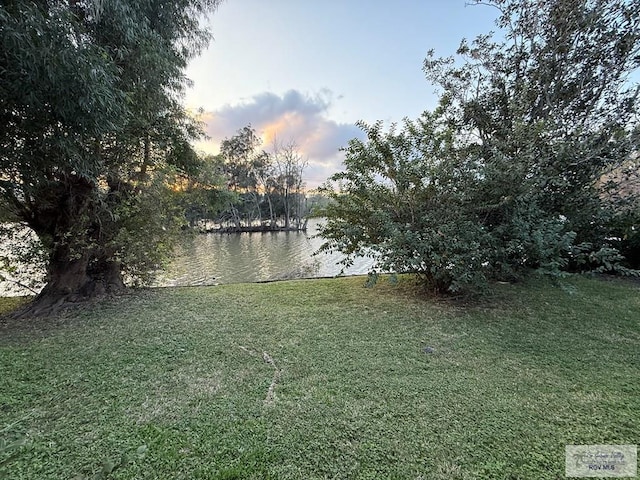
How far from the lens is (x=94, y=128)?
2.47 metres

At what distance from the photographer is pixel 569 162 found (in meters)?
3.89

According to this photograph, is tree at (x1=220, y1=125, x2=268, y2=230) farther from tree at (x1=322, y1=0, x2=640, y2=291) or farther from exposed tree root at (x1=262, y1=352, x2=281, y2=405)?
exposed tree root at (x1=262, y1=352, x2=281, y2=405)

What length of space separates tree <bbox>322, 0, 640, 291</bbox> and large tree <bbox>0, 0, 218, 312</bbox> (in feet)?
8.78

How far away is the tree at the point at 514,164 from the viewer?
3.51 m

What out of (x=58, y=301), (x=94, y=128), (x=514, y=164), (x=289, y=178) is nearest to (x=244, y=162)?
(x=289, y=178)

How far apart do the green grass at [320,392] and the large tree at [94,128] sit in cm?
122

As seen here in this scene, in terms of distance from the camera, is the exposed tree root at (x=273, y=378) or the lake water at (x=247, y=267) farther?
the lake water at (x=247, y=267)

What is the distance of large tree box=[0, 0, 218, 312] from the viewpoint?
83.1 inches

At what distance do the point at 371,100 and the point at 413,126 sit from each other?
335 centimetres

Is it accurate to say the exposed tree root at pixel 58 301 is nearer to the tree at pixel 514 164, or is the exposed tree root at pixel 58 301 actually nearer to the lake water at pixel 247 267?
the lake water at pixel 247 267

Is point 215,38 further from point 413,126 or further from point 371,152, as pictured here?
point 413,126

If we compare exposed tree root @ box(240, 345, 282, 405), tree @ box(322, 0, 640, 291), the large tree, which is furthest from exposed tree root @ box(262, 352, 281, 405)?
the large tree

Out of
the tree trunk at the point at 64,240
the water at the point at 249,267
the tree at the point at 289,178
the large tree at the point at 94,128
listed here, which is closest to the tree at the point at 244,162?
the tree at the point at 289,178

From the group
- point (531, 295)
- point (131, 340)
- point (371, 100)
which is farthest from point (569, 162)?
point (131, 340)
